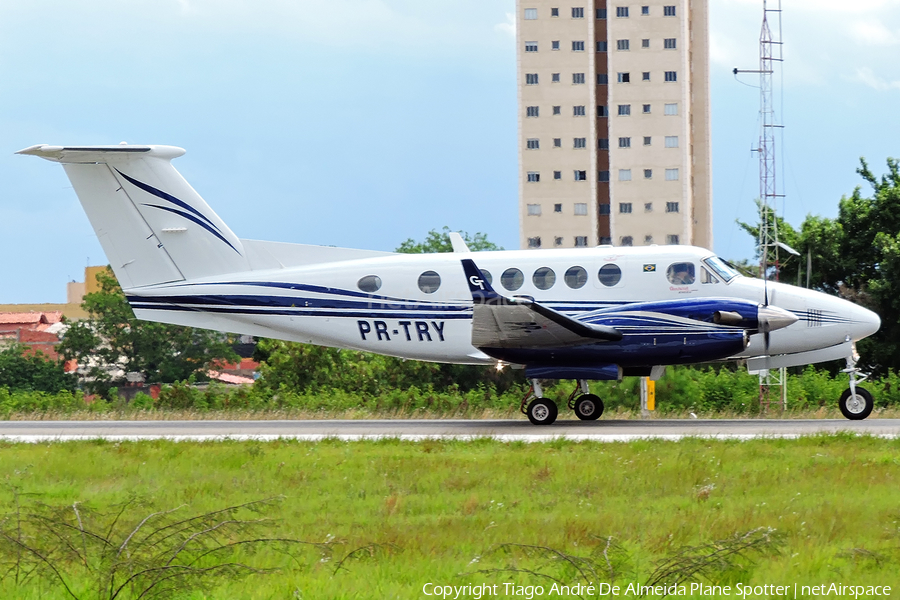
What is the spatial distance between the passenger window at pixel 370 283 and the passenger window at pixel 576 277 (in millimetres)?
3793

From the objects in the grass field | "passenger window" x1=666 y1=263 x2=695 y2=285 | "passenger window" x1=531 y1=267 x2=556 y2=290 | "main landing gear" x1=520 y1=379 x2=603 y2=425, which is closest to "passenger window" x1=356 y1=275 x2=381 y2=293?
"passenger window" x1=531 y1=267 x2=556 y2=290

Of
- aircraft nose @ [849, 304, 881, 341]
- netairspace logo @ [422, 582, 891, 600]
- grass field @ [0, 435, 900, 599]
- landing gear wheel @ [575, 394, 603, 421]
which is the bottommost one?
landing gear wheel @ [575, 394, 603, 421]

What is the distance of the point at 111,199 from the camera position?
68.1 feet

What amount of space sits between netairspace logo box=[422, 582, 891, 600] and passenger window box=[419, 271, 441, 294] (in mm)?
13086

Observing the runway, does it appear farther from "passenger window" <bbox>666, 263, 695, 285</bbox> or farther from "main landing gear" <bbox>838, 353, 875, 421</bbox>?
"passenger window" <bbox>666, 263, 695, 285</bbox>

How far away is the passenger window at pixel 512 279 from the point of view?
19.3 m

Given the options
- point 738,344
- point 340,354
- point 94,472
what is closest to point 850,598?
point 94,472

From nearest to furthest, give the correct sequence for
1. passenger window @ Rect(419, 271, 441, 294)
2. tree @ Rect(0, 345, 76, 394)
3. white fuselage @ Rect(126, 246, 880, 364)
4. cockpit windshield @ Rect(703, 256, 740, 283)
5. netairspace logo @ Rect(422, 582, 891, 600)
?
netairspace logo @ Rect(422, 582, 891, 600), white fuselage @ Rect(126, 246, 880, 364), cockpit windshield @ Rect(703, 256, 740, 283), passenger window @ Rect(419, 271, 441, 294), tree @ Rect(0, 345, 76, 394)

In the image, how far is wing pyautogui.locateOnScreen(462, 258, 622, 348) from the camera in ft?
57.7

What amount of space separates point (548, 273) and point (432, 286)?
2319 millimetres

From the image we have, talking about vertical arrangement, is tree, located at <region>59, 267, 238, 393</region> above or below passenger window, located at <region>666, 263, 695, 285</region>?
below

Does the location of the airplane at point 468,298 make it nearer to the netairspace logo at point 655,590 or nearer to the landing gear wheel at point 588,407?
the landing gear wheel at point 588,407

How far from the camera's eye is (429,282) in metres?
19.9

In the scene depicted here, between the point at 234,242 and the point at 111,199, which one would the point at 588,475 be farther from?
the point at 111,199
